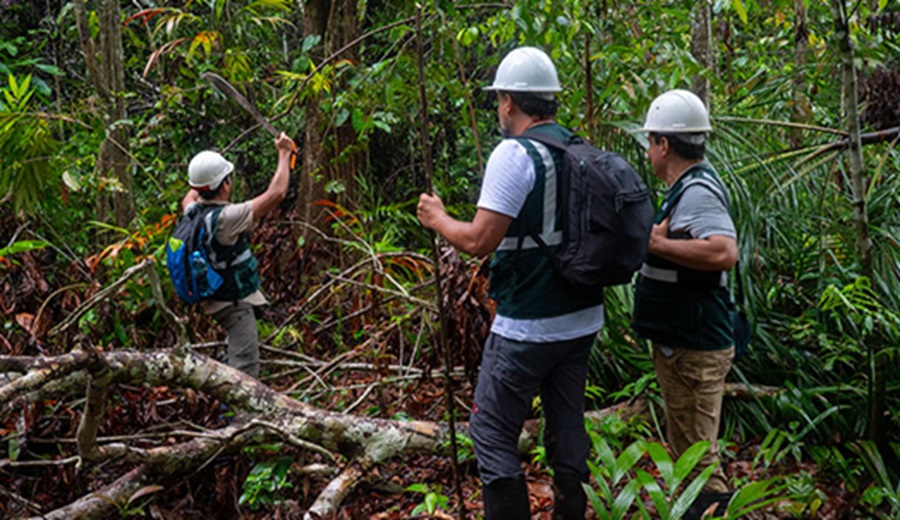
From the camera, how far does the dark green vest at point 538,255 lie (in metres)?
2.88

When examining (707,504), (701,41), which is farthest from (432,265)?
(701,41)

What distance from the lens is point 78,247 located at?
21.3 ft

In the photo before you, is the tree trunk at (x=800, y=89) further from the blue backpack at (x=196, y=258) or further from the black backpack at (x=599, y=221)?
the blue backpack at (x=196, y=258)

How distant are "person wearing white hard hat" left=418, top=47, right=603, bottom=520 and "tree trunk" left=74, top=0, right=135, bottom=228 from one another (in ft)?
13.5

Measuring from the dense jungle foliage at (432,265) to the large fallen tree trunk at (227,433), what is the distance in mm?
169

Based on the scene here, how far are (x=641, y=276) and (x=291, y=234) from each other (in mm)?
3542

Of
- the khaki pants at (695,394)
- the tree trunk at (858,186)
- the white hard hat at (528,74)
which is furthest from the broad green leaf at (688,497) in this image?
the white hard hat at (528,74)

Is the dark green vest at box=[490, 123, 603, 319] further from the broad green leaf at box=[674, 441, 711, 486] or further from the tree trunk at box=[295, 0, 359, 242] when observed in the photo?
the tree trunk at box=[295, 0, 359, 242]

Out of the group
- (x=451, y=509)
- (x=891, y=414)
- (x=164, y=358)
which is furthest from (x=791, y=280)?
(x=164, y=358)

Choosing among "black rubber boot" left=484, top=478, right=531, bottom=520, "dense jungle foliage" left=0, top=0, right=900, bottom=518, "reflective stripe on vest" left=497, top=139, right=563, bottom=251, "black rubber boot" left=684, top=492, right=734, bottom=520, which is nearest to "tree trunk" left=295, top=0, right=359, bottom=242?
"dense jungle foliage" left=0, top=0, right=900, bottom=518

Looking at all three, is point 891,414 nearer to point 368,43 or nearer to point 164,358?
point 164,358

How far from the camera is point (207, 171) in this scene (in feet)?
15.2

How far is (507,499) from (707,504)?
0.99m

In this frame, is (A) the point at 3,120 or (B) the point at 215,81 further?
(A) the point at 3,120
